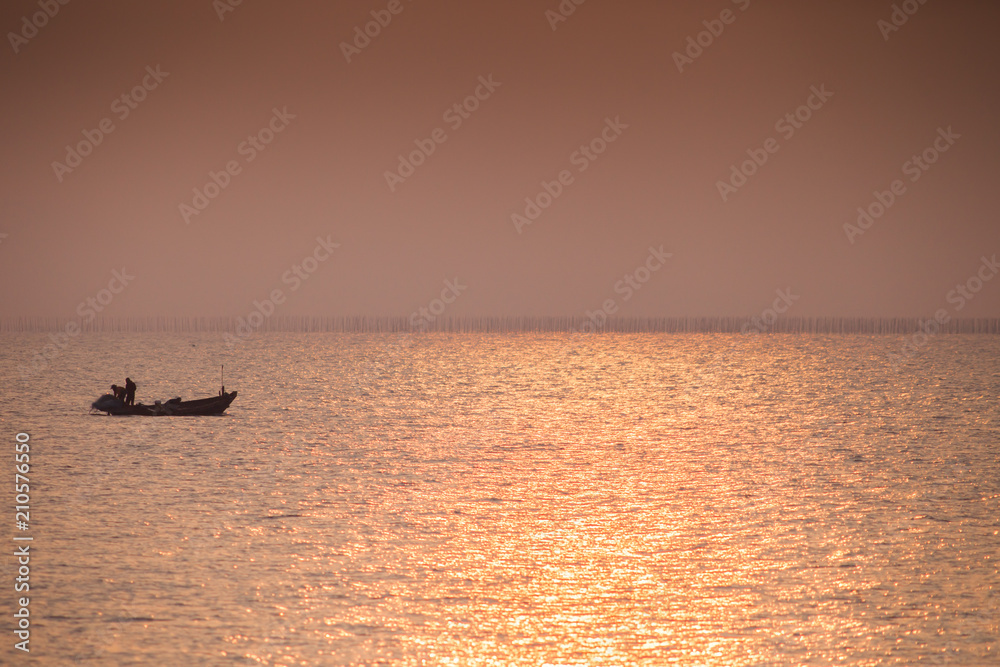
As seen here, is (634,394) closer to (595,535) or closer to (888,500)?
(888,500)

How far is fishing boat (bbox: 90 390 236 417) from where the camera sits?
1876 inches

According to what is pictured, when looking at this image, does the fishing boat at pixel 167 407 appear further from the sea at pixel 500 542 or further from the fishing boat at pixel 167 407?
the sea at pixel 500 542

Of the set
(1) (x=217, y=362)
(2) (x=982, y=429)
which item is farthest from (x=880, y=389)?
(1) (x=217, y=362)

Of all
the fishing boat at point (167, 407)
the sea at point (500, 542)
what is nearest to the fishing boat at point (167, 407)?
the fishing boat at point (167, 407)

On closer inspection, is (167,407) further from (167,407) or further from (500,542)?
(500,542)

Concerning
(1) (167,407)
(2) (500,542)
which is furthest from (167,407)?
(2) (500,542)

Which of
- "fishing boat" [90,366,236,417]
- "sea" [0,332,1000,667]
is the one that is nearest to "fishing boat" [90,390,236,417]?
"fishing boat" [90,366,236,417]

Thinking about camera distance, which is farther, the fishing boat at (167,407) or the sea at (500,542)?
the fishing boat at (167,407)

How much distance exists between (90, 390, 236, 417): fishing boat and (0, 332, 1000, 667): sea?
781 millimetres

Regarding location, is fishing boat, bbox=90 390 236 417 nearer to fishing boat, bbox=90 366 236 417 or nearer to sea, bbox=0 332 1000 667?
fishing boat, bbox=90 366 236 417

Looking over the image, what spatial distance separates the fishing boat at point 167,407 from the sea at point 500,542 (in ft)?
2.56

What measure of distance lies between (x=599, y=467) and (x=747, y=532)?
10414 mm

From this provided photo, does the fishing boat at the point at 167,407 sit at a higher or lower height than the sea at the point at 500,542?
higher

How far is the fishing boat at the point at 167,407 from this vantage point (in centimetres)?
4766
